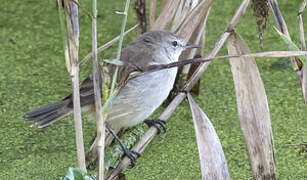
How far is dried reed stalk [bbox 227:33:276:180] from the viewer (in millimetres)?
2346

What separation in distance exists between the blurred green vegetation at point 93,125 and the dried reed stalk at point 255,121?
516 mm

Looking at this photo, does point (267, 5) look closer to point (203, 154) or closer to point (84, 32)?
point (203, 154)

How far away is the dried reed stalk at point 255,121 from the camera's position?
2.35 m

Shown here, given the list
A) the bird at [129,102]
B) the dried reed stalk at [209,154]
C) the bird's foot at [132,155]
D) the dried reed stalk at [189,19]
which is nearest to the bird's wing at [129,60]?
the bird at [129,102]

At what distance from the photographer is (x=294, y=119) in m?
3.26

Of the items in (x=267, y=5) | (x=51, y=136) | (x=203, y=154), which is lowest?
(x=51, y=136)

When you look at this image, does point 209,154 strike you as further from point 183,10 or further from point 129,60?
point 183,10

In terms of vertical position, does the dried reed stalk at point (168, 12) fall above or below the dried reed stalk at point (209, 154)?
above

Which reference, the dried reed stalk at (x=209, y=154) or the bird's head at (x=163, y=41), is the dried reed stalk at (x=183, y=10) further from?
the dried reed stalk at (x=209, y=154)

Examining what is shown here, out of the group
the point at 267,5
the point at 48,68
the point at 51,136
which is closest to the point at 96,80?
the point at 267,5

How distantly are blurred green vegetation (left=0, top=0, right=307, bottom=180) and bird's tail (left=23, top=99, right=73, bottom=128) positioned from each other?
1.04 feet

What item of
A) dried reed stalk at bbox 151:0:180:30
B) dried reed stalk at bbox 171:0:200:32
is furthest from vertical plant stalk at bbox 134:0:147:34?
dried reed stalk at bbox 171:0:200:32

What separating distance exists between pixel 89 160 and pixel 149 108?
0.37 m

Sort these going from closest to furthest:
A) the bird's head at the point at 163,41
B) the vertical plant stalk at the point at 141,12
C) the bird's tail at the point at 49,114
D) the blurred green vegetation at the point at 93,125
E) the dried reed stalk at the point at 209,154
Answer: the dried reed stalk at the point at 209,154 < the bird's tail at the point at 49,114 < the bird's head at the point at 163,41 < the blurred green vegetation at the point at 93,125 < the vertical plant stalk at the point at 141,12
